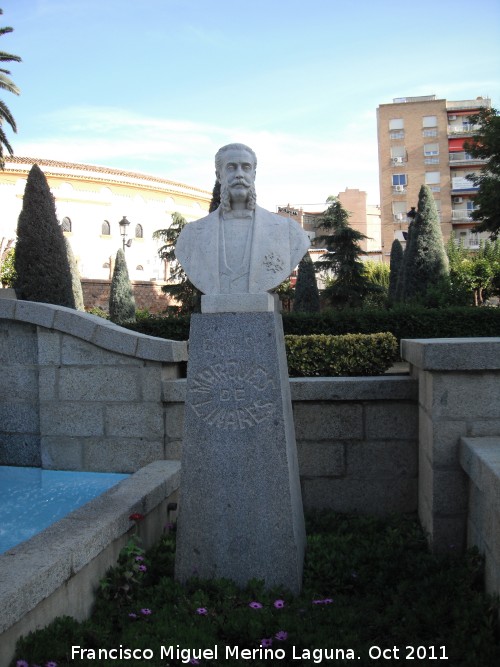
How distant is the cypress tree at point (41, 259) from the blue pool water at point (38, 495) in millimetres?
5009

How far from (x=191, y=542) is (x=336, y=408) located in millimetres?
1833

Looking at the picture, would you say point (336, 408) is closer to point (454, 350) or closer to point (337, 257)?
point (454, 350)

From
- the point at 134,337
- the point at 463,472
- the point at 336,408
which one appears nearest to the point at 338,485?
the point at 336,408

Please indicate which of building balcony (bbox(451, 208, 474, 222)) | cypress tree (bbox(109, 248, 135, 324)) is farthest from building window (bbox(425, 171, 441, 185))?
cypress tree (bbox(109, 248, 135, 324))

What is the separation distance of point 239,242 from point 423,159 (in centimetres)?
5506

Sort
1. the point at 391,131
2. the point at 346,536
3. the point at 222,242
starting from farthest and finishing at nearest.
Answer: the point at 391,131 < the point at 346,536 < the point at 222,242

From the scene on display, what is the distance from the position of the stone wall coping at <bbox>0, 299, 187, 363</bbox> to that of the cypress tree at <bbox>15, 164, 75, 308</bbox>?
4500mm

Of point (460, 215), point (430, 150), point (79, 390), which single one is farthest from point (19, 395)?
point (430, 150)

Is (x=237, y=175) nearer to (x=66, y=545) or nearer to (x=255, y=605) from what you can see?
(x=66, y=545)

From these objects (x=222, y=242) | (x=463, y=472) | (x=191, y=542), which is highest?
(x=222, y=242)

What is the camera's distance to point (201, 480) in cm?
372

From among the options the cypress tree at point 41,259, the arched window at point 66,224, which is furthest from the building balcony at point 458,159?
the cypress tree at point 41,259

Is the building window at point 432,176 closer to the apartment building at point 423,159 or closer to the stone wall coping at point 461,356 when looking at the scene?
the apartment building at point 423,159

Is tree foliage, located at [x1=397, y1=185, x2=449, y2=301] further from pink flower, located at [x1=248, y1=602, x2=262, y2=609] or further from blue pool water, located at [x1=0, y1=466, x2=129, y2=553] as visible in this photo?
pink flower, located at [x1=248, y1=602, x2=262, y2=609]
